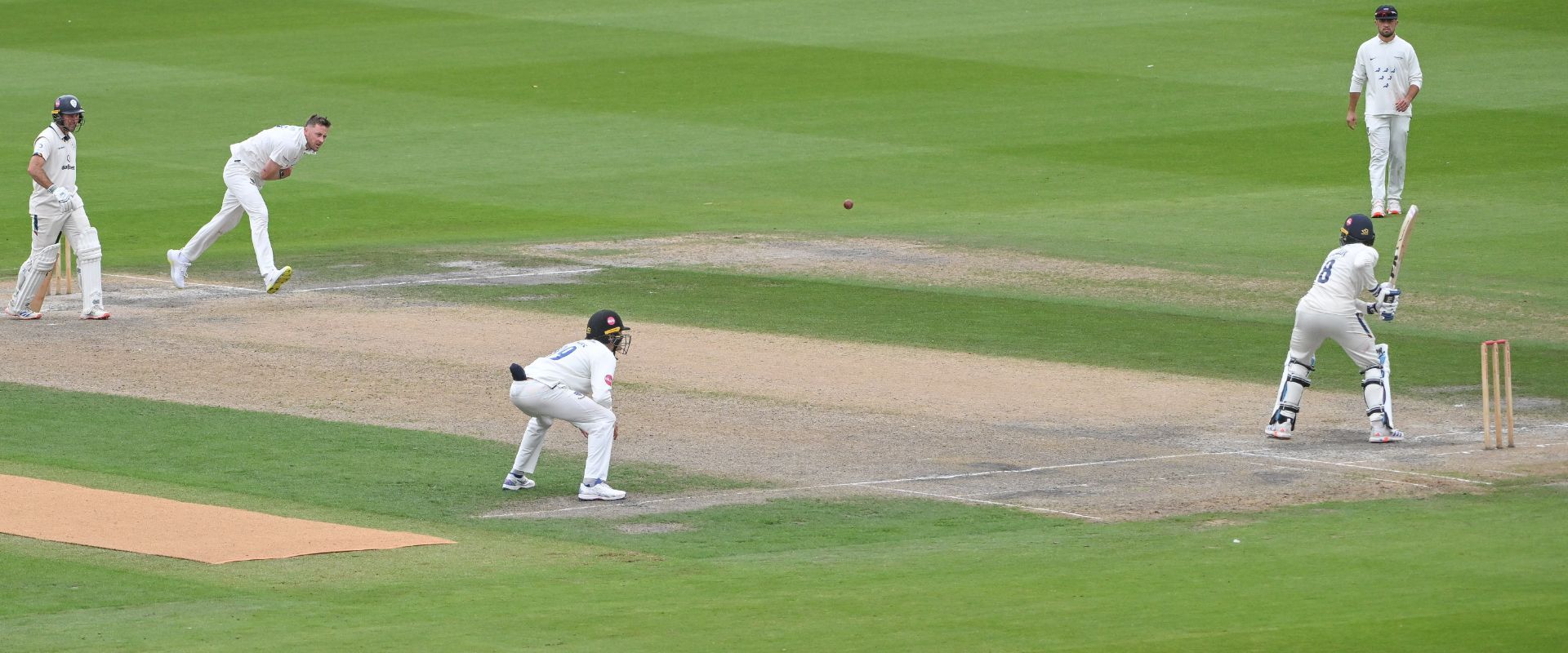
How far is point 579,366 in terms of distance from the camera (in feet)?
43.5

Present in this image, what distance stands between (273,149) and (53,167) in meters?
2.07

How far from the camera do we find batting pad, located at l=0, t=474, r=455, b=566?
11883 millimetres

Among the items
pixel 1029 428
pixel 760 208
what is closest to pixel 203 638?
pixel 1029 428

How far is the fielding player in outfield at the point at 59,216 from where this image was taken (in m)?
19.5

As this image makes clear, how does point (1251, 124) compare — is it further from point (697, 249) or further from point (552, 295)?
point (552, 295)

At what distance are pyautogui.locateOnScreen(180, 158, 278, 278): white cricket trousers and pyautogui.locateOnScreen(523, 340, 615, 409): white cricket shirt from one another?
7.83 meters

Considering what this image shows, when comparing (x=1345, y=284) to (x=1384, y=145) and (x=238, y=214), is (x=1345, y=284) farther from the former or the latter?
(x=238, y=214)

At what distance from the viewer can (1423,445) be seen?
47.8ft

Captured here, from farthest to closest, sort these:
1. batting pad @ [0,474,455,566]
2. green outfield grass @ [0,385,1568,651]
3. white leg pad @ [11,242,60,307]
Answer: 1. white leg pad @ [11,242,60,307]
2. batting pad @ [0,474,455,566]
3. green outfield grass @ [0,385,1568,651]

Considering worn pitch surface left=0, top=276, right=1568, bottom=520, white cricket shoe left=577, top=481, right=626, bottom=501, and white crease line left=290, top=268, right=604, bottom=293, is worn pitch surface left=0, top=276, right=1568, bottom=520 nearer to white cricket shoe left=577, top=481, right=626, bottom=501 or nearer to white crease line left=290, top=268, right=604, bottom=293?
white cricket shoe left=577, top=481, right=626, bottom=501

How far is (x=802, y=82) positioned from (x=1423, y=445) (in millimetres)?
23515

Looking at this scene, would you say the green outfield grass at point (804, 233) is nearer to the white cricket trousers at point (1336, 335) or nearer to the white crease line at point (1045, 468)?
the white crease line at point (1045, 468)

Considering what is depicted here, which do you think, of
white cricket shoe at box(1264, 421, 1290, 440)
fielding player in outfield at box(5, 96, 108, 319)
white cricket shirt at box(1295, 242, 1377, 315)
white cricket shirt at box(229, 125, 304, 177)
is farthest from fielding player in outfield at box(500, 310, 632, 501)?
white cricket shirt at box(229, 125, 304, 177)

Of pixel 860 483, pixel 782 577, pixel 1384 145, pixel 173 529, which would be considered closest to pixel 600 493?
pixel 860 483
